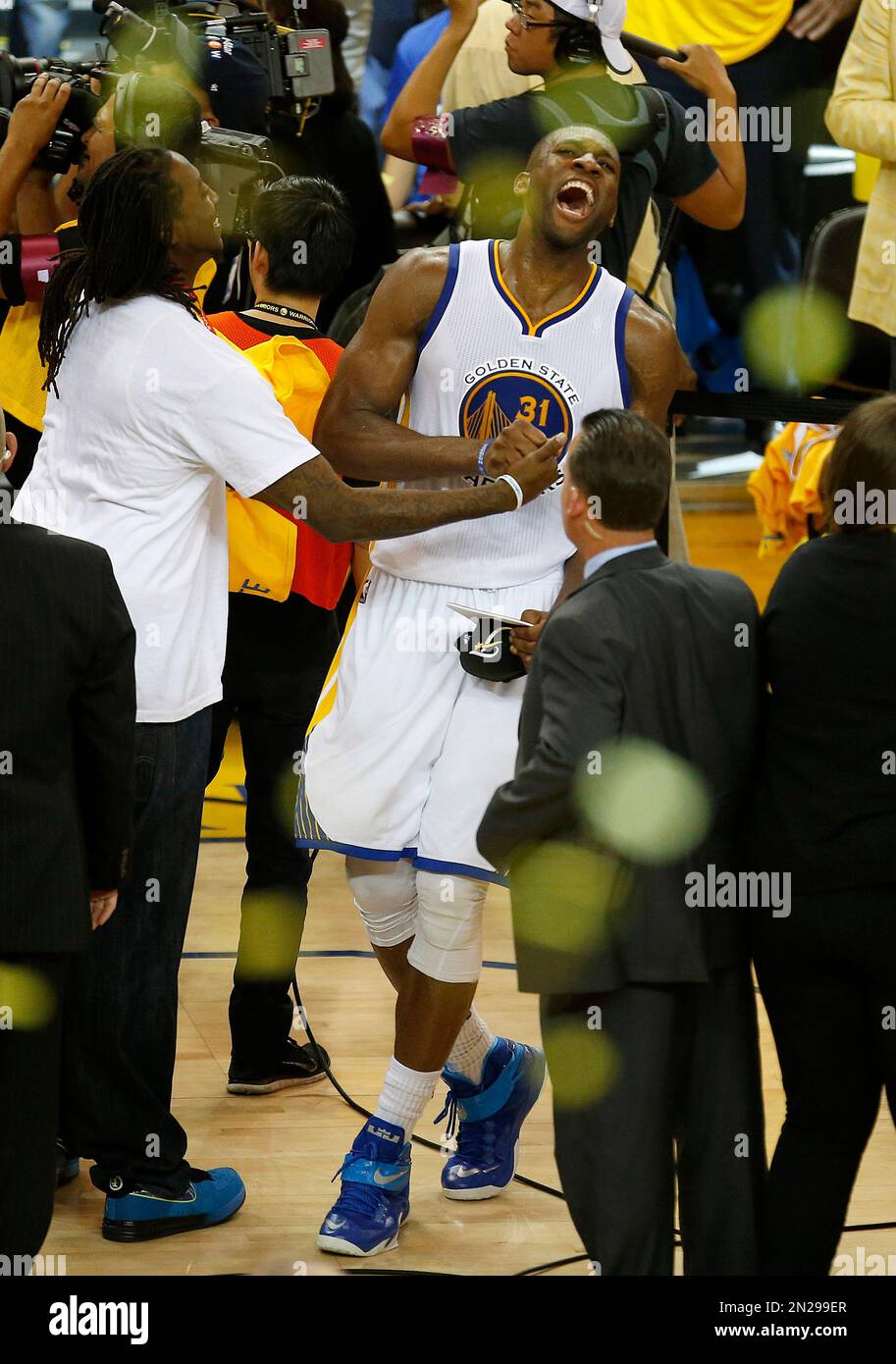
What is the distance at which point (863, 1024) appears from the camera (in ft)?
8.78

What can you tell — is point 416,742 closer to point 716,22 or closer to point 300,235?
point 300,235

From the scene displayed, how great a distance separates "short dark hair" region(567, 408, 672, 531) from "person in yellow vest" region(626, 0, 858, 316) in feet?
14.2

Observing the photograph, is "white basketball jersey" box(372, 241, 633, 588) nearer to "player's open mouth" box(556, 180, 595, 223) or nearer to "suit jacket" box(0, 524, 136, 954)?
"player's open mouth" box(556, 180, 595, 223)

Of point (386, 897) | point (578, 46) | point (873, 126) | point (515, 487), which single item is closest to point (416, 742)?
point (386, 897)

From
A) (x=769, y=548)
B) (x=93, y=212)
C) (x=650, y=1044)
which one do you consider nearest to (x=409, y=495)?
(x=93, y=212)

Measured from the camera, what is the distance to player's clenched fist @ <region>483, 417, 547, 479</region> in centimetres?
329

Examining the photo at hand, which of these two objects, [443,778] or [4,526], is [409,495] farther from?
[4,526]

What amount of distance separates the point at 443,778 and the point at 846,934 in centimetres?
95

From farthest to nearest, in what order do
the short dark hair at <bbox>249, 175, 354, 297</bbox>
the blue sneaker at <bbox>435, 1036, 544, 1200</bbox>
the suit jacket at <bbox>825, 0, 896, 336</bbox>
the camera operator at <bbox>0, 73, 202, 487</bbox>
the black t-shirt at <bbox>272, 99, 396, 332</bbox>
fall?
the black t-shirt at <bbox>272, 99, 396, 332</bbox>, the suit jacket at <bbox>825, 0, 896, 336</bbox>, the short dark hair at <bbox>249, 175, 354, 297</bbox>, the camera operator at <bbox>0, 73, 202, 487</bbox>, the blue sneaker at <bbox>435, 1036, 544, 1200</bbox>

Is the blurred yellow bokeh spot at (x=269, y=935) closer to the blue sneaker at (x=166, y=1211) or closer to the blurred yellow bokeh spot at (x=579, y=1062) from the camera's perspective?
the blue sneaker at (x=166, y=1211)

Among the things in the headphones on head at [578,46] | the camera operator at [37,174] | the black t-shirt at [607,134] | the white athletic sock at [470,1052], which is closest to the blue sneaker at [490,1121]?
the white athletic sock at [470,1052]

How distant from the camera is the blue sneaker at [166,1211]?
336 centimetres

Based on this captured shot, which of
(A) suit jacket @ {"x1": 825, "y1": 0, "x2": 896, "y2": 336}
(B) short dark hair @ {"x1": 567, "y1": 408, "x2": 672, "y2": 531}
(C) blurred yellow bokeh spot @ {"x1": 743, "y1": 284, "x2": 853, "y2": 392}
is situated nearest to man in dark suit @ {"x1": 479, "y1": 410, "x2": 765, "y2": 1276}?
(B) short dark hair @ {"x1": 567, "y1": 408, "x2": 672, "y2": 531}

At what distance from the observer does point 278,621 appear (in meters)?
4.05
